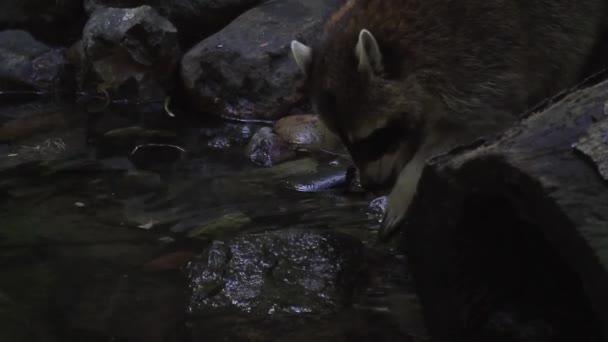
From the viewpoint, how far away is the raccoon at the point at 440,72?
361cm

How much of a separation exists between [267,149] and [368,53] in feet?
7.77

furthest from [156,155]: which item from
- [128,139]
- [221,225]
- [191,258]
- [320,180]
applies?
[191,258]

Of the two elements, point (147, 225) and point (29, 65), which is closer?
point (147, 225)

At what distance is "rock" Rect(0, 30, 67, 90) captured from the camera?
26.0ft

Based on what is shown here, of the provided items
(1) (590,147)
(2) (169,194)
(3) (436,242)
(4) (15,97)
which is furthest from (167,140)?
(1) (590,147)

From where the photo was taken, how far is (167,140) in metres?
6.27

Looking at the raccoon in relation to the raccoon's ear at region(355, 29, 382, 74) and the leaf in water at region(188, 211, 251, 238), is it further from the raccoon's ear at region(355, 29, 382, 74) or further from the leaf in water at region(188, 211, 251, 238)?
the leaf in water at region(188, 211, 251, 238)

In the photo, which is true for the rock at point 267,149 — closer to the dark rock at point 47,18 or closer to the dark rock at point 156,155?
the dark rock at point 156,155

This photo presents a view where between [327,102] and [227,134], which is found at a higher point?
[327,102]

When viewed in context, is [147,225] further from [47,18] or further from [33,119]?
[47,18]

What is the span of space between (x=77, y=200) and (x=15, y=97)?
3371 millimetres

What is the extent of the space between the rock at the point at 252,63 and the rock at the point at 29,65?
1.39m

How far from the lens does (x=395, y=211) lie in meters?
3.78

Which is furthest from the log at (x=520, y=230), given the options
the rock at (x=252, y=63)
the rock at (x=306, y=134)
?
the rock at (x=252, y=63)
